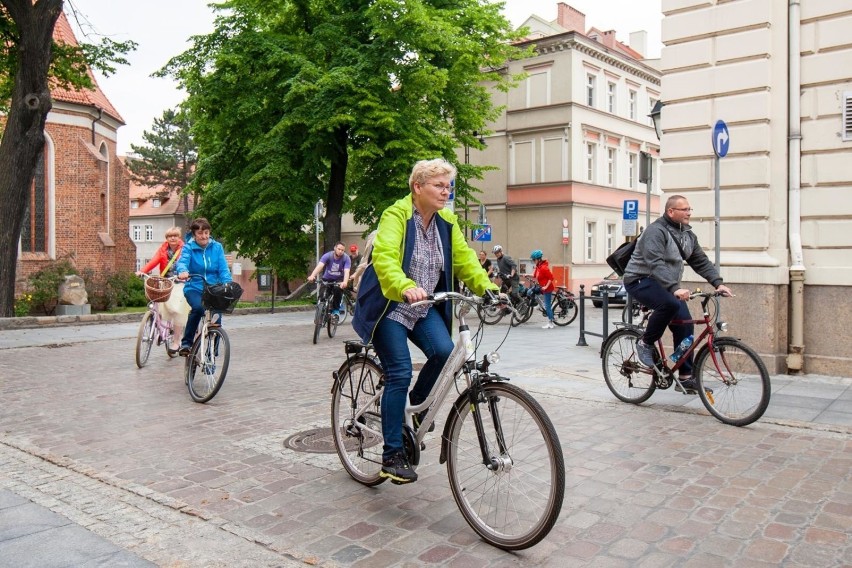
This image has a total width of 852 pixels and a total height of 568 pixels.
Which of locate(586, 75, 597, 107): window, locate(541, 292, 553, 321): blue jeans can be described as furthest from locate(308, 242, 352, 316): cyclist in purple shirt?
locate(586, 75, 597, 107): window

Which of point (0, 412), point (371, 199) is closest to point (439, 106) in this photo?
point (371, 199)

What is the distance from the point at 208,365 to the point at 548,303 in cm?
1175

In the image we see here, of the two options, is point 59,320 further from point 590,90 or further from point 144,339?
point 590,90

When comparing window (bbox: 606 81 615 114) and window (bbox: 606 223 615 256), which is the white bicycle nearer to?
window (bbox: 606 223 615 256)

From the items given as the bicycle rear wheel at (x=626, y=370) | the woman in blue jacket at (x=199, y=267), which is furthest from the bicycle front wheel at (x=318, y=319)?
the bicycle rear wheel at (x=626, y=370)

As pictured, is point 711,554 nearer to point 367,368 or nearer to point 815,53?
point 367,368

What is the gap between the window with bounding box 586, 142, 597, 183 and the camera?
38119mm

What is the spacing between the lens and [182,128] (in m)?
61.1

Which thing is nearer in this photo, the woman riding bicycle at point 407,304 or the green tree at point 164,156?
the woman riding bicycle at point 407,304

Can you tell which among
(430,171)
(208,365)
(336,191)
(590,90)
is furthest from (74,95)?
(430,171)

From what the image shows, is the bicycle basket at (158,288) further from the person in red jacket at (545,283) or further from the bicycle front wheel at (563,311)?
the bicycle front wheel at (563,311)

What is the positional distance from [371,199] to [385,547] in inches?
878

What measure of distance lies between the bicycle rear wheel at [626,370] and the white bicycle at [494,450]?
3.64 metres

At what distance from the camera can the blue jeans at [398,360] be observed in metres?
4.19
